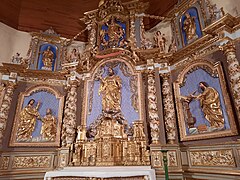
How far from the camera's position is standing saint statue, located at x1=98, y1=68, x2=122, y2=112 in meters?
6.73

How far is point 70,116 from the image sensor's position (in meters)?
7.01

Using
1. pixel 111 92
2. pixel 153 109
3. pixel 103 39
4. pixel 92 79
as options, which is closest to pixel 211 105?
pixel 153 109

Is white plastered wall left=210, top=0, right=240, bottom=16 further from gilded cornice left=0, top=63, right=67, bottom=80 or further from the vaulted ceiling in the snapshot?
gilded cornice left=0, top=63, right=67, bottom=80

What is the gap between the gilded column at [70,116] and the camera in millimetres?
6672

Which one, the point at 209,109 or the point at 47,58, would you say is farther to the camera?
the point at 47,58

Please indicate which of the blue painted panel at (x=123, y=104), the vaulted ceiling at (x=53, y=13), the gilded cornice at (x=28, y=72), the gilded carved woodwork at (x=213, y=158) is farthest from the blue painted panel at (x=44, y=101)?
the gilded carved woodwork at (x=213, y=158)

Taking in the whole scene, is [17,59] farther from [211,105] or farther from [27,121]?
[211,105]

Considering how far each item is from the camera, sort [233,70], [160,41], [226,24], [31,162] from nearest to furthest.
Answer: [233,70]
[226,24]
[31,162]
[160,41]

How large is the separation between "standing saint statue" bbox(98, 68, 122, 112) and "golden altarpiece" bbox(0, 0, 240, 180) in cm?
4

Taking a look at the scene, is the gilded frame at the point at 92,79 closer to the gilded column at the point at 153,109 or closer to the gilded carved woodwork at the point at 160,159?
the gilded column at the point at 153,109

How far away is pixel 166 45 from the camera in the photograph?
25.2ft

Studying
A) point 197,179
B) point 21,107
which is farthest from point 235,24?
point 21,107

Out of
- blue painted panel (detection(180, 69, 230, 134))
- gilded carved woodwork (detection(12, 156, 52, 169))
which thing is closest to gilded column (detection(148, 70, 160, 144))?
blue painted panel (detection(180, 69, 230, 134))

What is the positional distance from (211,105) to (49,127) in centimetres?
574
